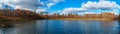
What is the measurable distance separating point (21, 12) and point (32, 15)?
11.1 metres

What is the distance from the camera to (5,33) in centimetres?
4306

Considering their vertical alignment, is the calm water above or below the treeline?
below

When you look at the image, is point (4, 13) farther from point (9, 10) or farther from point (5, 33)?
point (5, 33)

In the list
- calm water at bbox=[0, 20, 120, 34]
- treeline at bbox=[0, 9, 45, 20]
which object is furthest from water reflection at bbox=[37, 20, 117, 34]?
treeline at bbox=[0, 9, 45, 20]

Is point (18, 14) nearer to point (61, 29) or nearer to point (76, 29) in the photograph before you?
point (61, 29)

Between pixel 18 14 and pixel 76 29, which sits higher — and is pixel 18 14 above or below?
above

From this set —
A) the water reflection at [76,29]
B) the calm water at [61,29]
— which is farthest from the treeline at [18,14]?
the water reflection at [76,29]

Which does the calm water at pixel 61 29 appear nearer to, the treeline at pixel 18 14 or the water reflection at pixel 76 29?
the water reflection at pixel 76 29

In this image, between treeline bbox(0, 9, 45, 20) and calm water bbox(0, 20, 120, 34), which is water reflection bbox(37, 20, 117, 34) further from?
treeline bbox(0, 9, 45, 20)

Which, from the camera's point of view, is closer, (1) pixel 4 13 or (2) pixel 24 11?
(1) pixel 4 13

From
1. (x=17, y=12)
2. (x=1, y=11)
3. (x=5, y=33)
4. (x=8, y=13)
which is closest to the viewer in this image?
(x=5, y=33)

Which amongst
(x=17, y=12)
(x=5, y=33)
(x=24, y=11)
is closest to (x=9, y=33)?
(x=5, y=33)

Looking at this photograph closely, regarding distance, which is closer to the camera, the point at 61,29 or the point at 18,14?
the point at 61,29

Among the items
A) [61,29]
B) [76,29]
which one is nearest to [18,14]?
[61,29]
